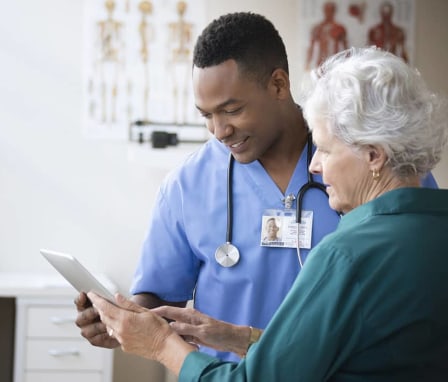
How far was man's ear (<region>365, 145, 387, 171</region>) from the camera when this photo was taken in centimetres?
124

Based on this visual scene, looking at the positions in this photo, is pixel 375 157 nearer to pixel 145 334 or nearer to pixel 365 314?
pixel 365 314

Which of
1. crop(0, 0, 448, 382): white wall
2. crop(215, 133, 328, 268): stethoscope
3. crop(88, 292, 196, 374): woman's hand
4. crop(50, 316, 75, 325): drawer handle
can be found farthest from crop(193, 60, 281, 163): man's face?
crop(0, 0, 448, 382): white wall

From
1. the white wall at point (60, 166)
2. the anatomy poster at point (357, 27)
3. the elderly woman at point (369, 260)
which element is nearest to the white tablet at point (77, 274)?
the elderly woman at point (369, 260)

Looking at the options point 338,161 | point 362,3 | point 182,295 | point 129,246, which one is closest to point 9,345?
point 129,246

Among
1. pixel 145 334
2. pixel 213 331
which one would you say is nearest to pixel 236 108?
pixel 213 331

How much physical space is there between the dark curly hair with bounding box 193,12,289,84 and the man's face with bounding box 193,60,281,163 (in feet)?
0.06

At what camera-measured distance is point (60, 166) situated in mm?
3715

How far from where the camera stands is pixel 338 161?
1.28m

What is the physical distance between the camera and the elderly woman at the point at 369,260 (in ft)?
3.79

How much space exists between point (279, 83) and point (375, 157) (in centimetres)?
61

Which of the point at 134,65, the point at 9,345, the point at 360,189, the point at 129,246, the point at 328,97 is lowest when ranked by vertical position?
the point at 9,345

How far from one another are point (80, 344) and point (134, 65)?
134cm

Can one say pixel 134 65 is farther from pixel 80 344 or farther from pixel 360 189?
pixel 360 189

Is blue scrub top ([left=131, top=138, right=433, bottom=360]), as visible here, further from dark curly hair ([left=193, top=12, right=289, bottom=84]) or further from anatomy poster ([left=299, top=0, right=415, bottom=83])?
anatomy poster ([left=299, top=0, right=415, bottom=83])
